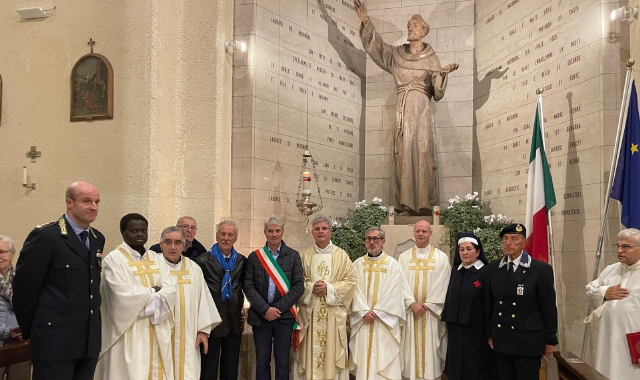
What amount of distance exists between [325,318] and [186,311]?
1374 mm

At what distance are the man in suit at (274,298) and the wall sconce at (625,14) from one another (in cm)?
438

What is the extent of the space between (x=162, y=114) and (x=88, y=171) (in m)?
1.08

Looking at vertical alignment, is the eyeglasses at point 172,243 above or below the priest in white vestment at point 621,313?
above

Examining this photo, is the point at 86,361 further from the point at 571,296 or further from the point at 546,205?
the point at 571,296

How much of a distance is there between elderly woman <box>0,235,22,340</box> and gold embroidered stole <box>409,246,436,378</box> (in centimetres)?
344

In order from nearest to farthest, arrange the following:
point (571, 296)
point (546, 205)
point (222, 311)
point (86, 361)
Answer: point (86, 361), point (222, 311), point (546, 205), point (571, 296)

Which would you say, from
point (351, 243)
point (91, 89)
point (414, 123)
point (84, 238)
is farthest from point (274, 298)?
point (414, 123)

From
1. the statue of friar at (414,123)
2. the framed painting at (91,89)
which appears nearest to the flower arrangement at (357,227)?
the statue of friar at (414,123)

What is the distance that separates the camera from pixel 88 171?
6.91m

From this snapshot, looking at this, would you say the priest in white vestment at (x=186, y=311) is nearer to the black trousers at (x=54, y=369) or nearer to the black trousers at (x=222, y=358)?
the black trousers at (x=222, y=358)

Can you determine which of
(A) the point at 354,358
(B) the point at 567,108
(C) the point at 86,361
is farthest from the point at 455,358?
(B) the point at 567,108

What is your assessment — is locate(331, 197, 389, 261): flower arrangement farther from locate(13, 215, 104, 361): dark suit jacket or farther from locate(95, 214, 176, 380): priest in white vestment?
locate(13, 215, 104, 361): dark suit jacket

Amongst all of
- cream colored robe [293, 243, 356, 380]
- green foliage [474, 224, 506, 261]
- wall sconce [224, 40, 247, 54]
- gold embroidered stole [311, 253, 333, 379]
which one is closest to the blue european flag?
green foliage [474, 224, 506, 261]

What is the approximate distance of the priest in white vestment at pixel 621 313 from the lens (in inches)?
181
